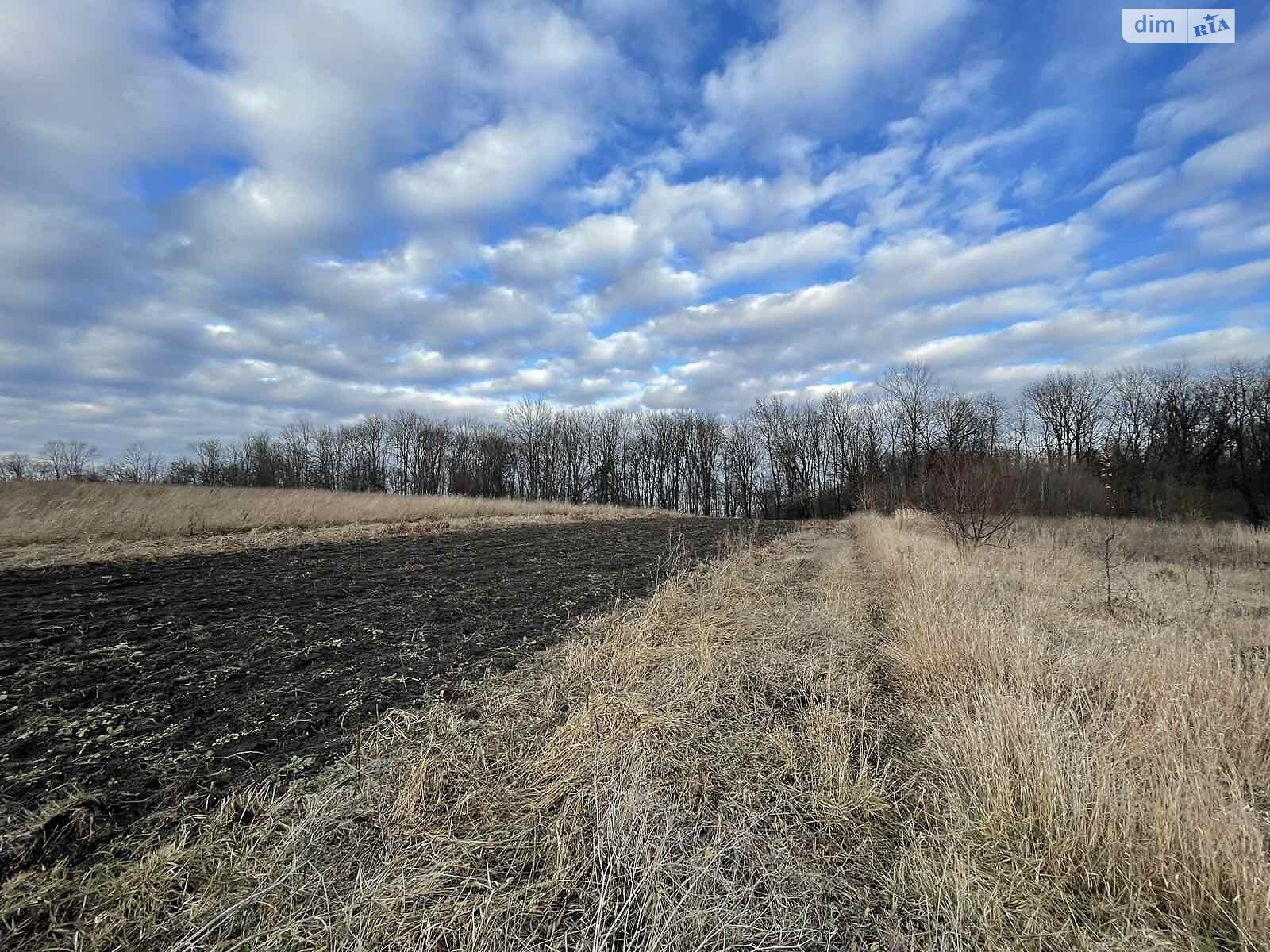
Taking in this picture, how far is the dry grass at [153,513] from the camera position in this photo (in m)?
10.8

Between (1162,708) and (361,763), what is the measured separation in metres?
4.74

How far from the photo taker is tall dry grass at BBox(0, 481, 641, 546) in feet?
36.0

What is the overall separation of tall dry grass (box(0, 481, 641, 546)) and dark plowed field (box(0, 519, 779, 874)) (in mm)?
3409

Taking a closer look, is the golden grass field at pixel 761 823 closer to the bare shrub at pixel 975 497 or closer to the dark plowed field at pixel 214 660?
the dark plowed field at pixel 214 660

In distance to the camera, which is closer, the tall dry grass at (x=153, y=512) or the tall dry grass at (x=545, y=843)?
the tall dry grass at (x=545, y=843)

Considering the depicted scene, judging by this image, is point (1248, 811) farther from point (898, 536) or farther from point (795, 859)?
point (898, 536)

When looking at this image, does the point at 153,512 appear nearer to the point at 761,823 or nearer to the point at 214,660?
the point at 214,660

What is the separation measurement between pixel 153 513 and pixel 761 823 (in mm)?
16297

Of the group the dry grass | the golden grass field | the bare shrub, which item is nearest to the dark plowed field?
the golden grass field

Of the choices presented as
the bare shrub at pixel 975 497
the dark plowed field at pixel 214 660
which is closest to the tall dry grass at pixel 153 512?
the dark plowed field at pixel 214 660

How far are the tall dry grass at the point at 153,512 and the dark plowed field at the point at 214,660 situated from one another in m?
3.41

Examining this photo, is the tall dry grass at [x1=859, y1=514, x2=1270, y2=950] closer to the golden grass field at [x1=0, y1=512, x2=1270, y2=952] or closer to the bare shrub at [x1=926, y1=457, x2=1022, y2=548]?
the golden grass field at [x1=0, y1=512, x2=1270, y2=952]

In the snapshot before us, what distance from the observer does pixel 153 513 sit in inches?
498

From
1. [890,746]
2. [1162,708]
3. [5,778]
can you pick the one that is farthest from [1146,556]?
[5,778]
